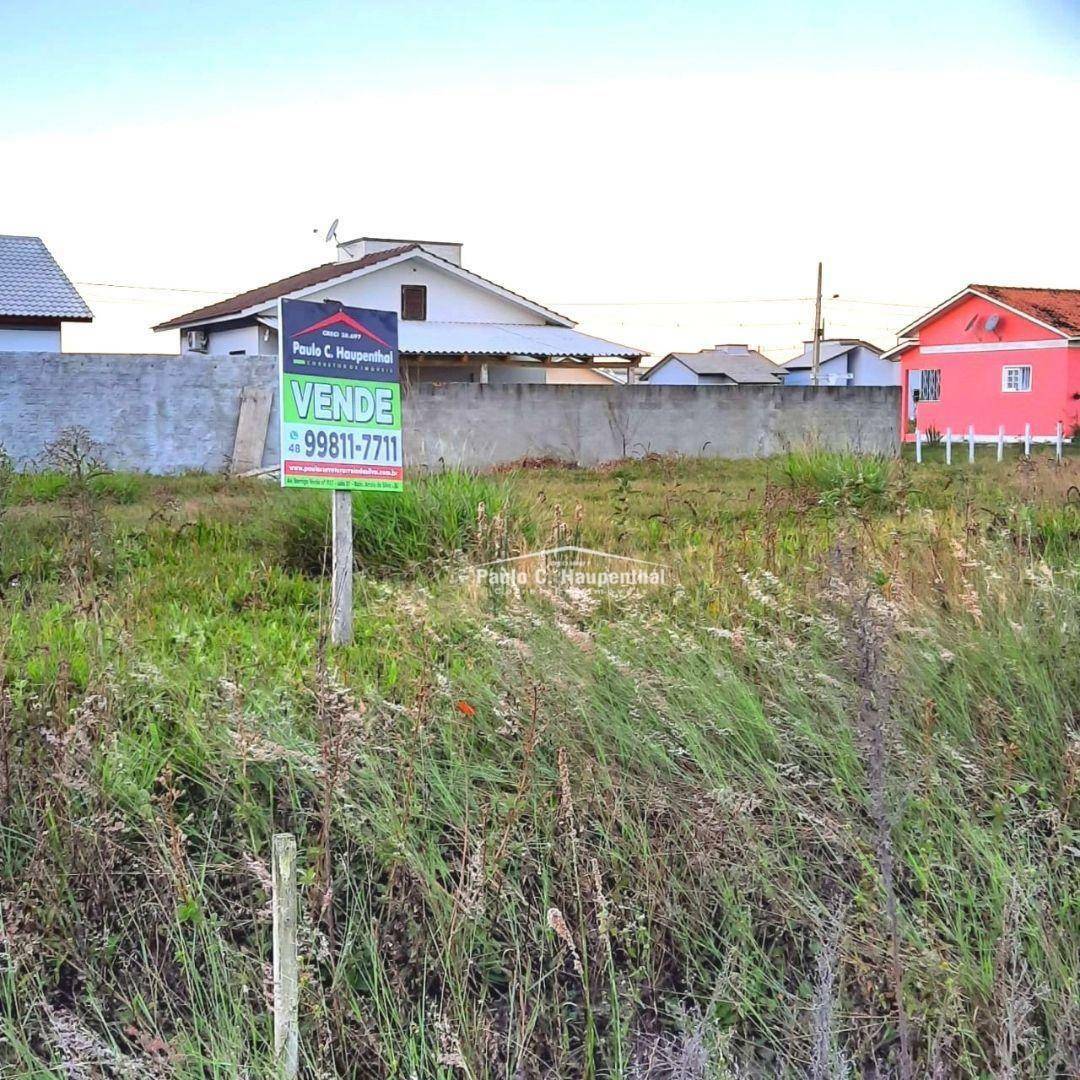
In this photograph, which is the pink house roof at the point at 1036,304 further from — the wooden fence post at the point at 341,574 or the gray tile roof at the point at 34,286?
the wooden fence post at the point at 341,574

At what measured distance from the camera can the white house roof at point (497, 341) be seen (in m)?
26.2

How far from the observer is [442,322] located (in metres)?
28.5

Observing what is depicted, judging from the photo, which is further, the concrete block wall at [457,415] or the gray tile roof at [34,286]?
the gray tile roof at [34,286]

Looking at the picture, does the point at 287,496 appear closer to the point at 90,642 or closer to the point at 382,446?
the point at 382,446

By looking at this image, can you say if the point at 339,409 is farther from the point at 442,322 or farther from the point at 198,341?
the point at 198,341

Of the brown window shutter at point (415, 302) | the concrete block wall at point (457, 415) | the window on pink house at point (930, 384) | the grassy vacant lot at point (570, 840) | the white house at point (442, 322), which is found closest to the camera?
the grassy vacant lot at point (570, 840)

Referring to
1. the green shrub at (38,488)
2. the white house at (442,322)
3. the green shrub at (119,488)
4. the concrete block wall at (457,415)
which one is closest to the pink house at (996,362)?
the white house at (442,322)

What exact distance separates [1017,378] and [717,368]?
29.5 meters

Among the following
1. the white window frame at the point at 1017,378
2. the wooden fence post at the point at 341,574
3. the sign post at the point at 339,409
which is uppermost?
the white window frame at the point at 1017,378

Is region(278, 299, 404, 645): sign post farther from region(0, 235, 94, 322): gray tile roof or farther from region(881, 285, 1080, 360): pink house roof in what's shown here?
region(881, 285, 1080, 360): pink house roof

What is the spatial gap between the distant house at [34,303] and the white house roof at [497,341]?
4598 millimetres

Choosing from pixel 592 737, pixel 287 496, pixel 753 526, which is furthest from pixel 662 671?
pixel 287 496

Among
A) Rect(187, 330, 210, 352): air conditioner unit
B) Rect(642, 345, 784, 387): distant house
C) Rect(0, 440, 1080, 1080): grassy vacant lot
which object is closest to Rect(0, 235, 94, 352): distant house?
Rect(187, 330, 210, 352): air conditioner unit

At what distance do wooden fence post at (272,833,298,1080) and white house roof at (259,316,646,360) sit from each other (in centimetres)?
2369
